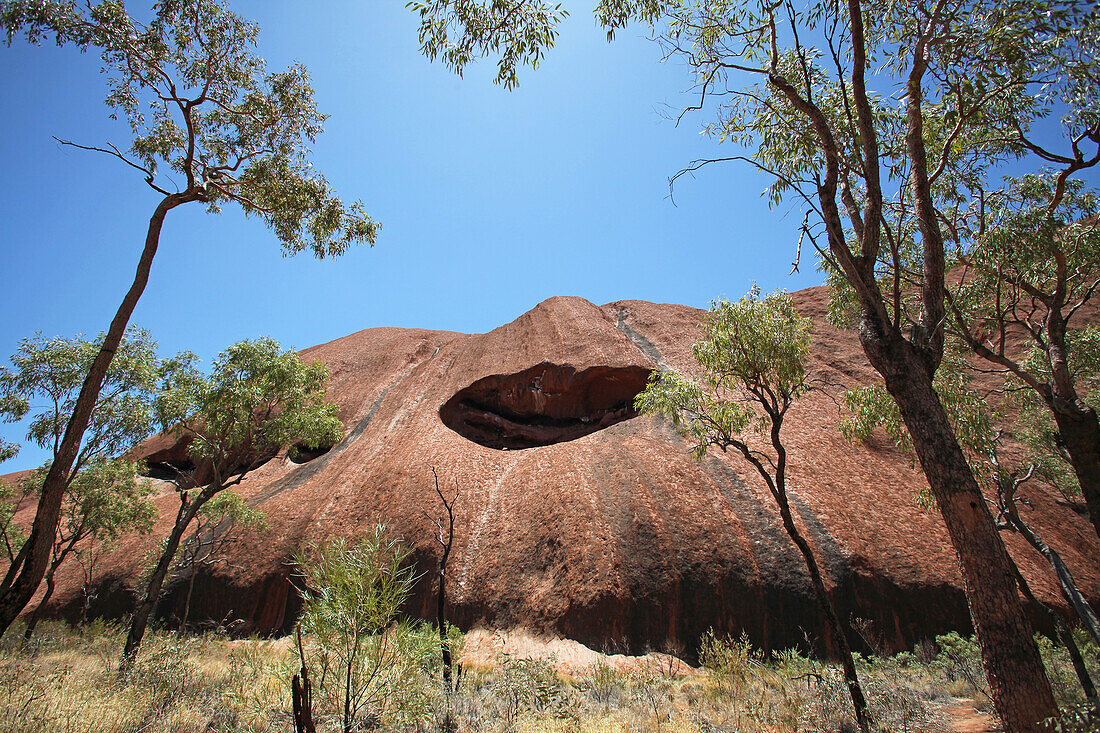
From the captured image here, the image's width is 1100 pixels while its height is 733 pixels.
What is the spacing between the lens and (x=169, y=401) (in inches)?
615

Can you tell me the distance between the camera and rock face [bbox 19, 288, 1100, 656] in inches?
524

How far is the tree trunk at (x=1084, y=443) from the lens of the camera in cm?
906

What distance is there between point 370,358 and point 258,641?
66.6ft

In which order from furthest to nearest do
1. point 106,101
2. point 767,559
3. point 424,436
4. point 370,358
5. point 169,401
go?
point 370,358 < point 424,436 < point 169,401 < point 767,559 < point 106,101

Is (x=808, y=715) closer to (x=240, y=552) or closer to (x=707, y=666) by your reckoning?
(x=707, y=666)

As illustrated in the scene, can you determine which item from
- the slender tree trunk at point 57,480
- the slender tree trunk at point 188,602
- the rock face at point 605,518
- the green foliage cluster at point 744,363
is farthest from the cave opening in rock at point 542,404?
the slender tree trunk at point 57,480

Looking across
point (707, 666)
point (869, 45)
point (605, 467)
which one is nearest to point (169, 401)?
point (605, 467)

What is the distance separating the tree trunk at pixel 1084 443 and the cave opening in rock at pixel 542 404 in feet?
50.7

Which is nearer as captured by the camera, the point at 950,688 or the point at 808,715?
the point at 808,715

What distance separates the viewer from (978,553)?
5.43m

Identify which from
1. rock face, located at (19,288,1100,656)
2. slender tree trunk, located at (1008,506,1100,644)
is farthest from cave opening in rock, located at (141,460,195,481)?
slender tree trunk, located at (1008,506,1100,644)

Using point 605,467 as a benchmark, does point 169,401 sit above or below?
above

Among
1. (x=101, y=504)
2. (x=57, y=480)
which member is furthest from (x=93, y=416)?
(x=57, y=480)

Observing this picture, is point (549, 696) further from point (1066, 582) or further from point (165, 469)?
point (165, 469)
